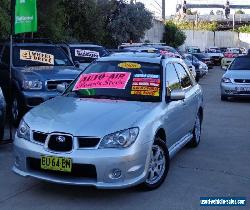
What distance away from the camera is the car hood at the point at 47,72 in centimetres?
958

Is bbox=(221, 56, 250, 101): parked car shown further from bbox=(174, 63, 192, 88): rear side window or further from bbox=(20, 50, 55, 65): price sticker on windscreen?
bbox=(174, 63, 192, 88): rear side window

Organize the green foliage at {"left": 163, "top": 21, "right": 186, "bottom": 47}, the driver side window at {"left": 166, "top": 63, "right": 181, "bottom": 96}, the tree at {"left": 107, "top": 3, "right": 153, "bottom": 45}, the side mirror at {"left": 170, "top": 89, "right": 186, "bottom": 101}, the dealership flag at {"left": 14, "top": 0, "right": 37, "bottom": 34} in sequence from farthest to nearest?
the green foliage at {"left": 163, "top": 21, "right": 186, "bottom": 47}
the tree at {"left": 107, "top": 3, "right": 153, "bottom": 45}
the dealership flag at {"left": 14, "top": 0, "right": 37, "bottom": 34}
the driver side window at {"left": 166, "top": 63, "right": 181, "bottom": 96}
the side mirror at {"left": 170, "top": 89, "right": 186, "bottom": 101}

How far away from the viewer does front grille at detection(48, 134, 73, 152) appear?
16.9 feet

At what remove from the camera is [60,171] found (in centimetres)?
519

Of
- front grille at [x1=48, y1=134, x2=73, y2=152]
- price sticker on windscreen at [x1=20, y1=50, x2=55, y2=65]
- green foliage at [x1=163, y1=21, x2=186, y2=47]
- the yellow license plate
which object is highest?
green foliage at [x1=163, y1=21, x2=186, y2=47]

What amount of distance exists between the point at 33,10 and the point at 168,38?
44707 millimetres

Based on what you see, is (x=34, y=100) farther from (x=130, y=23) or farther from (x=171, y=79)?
(x=130, y=23)

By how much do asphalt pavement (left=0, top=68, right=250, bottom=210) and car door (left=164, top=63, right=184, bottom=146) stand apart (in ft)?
1.62

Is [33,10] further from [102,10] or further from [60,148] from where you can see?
[102,10]

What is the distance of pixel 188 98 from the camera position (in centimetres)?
737

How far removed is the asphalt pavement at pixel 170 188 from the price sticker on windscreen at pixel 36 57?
3.08 metres

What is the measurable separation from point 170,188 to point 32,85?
4.57 m

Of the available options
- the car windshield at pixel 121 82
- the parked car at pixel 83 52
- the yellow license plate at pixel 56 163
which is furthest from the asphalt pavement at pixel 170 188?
the parked car at pixel 83 52

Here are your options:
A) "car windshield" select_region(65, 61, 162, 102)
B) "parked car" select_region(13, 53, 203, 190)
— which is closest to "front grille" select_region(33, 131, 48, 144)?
"parked car" select_region(13, 53, 203, 190)
